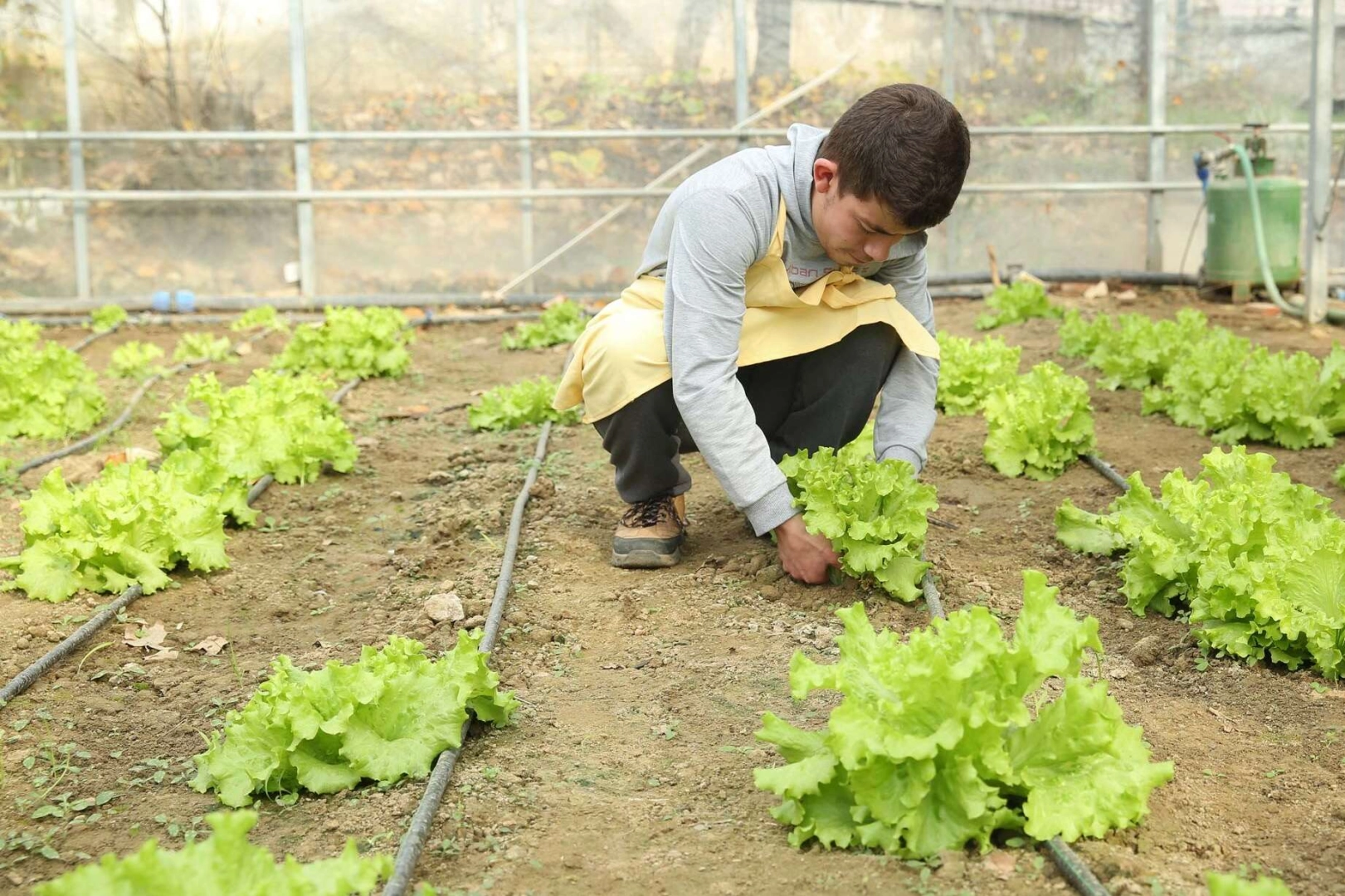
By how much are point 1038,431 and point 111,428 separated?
15.1ft

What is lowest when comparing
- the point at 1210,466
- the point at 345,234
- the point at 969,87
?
the point at 1210,466

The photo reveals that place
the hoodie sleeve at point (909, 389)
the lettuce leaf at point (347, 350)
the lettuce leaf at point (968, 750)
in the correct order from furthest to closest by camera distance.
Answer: the lettuce leaf at point (347, 350) < the hoodie sleeve at point (909, 389) < the lettuce leaf at point (968, 750)

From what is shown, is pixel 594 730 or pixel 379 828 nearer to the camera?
pixel 379 828

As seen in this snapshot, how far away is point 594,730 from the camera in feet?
11.0

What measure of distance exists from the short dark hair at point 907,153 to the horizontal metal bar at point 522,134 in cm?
905

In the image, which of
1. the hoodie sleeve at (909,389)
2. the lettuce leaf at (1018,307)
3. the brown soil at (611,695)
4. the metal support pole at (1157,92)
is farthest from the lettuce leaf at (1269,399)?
the metal support pole at (1157,92)

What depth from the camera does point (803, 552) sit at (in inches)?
157

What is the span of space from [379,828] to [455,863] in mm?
220

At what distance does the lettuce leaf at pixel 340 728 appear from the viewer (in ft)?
9.74

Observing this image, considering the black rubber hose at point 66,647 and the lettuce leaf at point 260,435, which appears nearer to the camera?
the black rubber hose at point 66,647

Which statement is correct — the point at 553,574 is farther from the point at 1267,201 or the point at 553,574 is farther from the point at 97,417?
the point at 1267,201

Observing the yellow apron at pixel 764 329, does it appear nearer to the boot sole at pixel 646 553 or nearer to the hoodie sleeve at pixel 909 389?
the hoodie sleeve at pixel 909 389

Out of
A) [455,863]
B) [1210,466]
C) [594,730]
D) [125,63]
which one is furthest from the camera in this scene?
[125,63]

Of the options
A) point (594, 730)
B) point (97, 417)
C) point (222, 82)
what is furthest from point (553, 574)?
point (222, 82)
